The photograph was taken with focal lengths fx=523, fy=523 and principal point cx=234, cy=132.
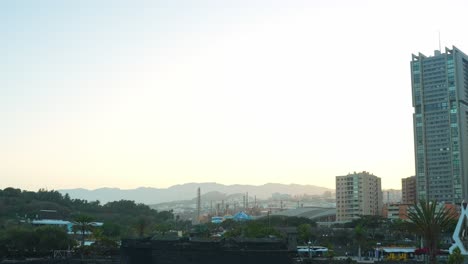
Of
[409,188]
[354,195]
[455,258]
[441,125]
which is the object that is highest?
[441,125]

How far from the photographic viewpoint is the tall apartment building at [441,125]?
146m

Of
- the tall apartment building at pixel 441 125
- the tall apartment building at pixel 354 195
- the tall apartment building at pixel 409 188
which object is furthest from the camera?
the tall apartment building at pixel 409 188

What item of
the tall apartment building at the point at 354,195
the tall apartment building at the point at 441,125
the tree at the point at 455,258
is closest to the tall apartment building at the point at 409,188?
the tall apartment building at the point at 354,195

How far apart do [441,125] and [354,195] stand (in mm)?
40345

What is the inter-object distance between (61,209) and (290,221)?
2546 inches

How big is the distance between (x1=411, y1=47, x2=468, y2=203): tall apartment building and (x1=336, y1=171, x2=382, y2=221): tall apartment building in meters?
28.0

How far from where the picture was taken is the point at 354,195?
580ft

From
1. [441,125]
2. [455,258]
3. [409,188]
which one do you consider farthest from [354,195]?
[455,258]

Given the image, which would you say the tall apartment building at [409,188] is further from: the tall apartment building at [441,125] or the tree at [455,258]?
the tree at [455,258]

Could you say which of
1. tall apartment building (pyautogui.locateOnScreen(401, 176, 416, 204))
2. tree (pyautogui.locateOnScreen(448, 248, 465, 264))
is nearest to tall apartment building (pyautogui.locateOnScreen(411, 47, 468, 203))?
tall apartment building (pyautogui.locateOnScreen(401, 176, 416, 204))

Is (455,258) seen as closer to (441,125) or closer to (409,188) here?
(441,125)

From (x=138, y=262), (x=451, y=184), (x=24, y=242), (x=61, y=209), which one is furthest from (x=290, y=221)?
(x=138, y=262)

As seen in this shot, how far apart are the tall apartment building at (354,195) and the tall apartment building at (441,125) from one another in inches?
1102

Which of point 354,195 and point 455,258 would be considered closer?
point 455,258
